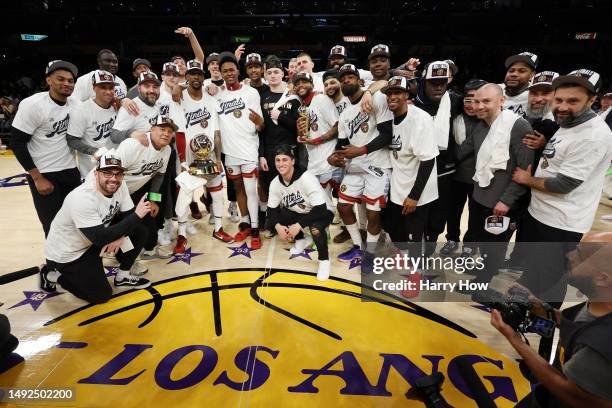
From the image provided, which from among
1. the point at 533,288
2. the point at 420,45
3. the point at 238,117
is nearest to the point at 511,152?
the point at 533,288

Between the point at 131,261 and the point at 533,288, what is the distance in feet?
10.6

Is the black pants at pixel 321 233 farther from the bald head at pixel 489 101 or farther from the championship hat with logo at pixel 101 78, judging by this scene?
the championship hat with logo at pixel 101 78

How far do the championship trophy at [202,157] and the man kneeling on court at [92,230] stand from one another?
0.96 meters

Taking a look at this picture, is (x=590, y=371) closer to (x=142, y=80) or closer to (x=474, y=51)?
(x=142, y=80)

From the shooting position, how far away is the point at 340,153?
335cm

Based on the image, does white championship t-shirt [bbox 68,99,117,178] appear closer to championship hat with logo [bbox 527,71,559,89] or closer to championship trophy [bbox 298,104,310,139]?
championship trophy [bbox 298,104,310,139]

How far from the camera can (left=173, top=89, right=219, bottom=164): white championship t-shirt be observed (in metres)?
3.85

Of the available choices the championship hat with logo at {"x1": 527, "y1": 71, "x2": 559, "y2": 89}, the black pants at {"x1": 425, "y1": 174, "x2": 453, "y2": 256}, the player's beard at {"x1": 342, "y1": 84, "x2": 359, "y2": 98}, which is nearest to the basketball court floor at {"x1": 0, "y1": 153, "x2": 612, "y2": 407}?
the black pants at {"x1": 425, "y1": 174, "x2": 453, "y2": 256}

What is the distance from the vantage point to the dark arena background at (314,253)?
2.06m

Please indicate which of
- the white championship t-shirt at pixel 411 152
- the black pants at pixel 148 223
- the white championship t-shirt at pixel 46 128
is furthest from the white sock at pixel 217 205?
the white championship t-shirt at pixel 411 152

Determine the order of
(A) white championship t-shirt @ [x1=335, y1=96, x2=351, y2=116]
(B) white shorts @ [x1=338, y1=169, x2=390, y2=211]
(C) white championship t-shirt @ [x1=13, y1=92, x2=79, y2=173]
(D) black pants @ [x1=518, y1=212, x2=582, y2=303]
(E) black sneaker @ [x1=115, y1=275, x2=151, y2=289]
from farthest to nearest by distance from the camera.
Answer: (A) white championship t-shirt @ [x1=335, y1=96, x2=351, y2=116], (B) white shorts @ [x1=338, y1=169, x2=390, y2=211], (E) black sneaker @ [x1=115, y1=275, x2=151, y2=289], (C) white championship t-shirt @ [x1=13, y1=92, x2=79, y2=173], (D) black pants @ [x1=518, y1=212, x2=582, y2=303]

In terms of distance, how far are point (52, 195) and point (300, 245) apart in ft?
7.93

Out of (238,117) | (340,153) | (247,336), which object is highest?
(238,117)

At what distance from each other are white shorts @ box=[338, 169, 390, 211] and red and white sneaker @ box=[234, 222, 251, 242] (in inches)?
49.5
